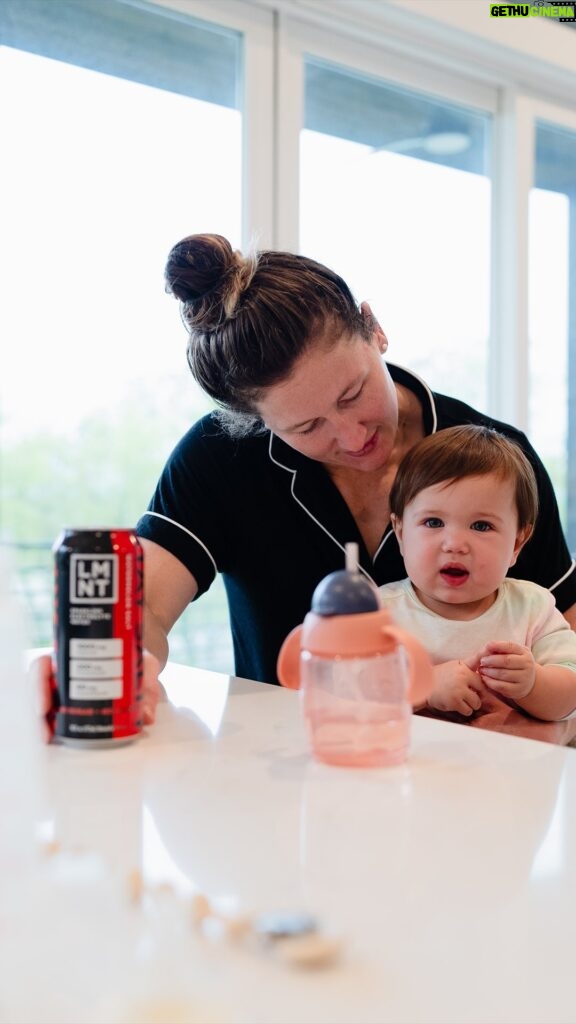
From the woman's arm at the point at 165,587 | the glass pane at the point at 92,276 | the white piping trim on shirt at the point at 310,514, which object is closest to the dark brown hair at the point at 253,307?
the white piping trim on shirt at the point at 310,514

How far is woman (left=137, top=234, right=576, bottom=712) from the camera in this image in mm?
1518

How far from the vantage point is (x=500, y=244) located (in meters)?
4.05

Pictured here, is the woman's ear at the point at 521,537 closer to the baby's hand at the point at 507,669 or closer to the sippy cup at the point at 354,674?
the baby's hand at the point at 507,669

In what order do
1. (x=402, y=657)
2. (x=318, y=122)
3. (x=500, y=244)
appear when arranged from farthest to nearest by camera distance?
(x=500, y=244) < (x=318, y=122) < (x=402, y=657)

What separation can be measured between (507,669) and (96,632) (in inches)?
26.2

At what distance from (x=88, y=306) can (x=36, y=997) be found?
2713 millimetres

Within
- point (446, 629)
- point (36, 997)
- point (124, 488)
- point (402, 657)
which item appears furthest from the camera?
point (124, 488)

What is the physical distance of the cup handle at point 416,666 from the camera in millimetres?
809

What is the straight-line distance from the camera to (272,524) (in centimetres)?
173

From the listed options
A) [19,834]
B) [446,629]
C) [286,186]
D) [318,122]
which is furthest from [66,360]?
[19,834]

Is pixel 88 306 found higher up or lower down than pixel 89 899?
higher up

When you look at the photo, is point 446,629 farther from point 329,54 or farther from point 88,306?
point 329,54

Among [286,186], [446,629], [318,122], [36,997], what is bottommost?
[36,997]

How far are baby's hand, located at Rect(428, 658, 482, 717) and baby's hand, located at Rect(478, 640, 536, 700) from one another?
0.02 meters
